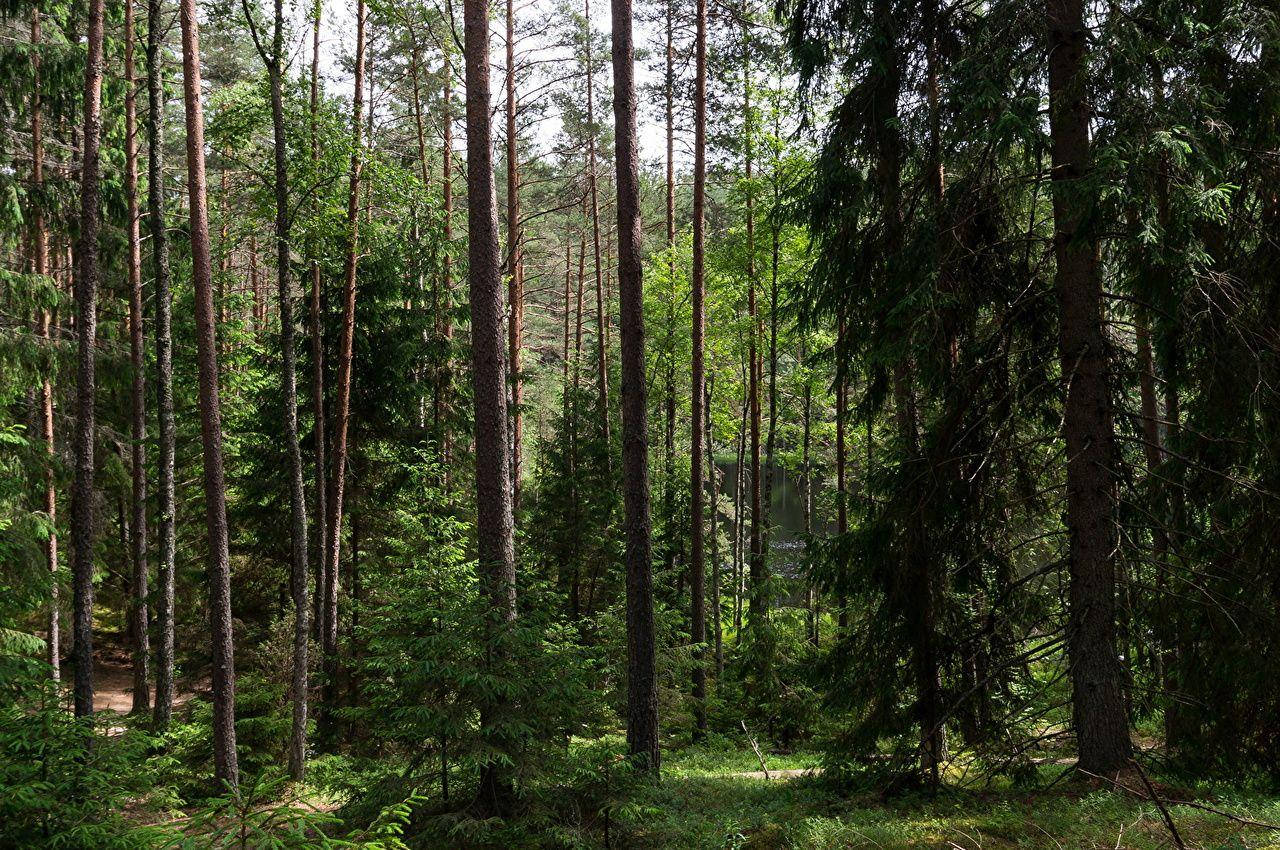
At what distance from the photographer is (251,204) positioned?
12.9 metres

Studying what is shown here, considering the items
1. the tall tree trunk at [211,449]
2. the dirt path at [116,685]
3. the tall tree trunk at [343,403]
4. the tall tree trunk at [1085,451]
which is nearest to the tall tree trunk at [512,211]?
the tall tree trunk at [343,403]

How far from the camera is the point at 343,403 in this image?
14.8 metres

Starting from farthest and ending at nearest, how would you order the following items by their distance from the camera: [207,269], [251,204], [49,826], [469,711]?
A: 1. [251,204]
2. [207,269]
3. [469,711]
4. [49,826]

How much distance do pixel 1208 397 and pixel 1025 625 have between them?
2731mm

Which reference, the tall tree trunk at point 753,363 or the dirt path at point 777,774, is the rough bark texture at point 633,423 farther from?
the tall tree trunk at point 753,363

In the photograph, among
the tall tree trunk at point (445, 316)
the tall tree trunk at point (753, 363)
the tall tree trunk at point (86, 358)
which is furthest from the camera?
the tall tree trunk at point (445, 316)

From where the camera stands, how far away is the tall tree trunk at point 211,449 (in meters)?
10.2

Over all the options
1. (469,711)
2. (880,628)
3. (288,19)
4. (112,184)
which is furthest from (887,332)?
(112,184)

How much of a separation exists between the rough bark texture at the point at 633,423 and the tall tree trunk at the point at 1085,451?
430 cm

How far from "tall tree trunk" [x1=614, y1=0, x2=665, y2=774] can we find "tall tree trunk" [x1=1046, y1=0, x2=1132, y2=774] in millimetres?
4292

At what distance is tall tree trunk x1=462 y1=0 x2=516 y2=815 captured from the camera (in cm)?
765

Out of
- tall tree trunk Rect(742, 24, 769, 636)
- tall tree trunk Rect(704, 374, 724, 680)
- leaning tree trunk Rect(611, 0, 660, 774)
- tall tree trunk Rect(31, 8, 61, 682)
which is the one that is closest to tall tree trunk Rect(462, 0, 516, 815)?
leaning tree trunk Rect(611, 0, 660, 774)

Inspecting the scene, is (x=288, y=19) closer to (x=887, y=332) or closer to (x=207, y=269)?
(x=207, y=269)

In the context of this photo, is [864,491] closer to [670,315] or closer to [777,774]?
[777,774]
